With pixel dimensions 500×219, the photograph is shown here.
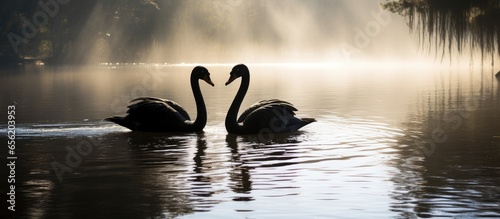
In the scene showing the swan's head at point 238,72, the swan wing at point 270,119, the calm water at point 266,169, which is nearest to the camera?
the calm water at point 266,169

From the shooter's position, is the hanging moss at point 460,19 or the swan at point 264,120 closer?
the swan at point 264,120

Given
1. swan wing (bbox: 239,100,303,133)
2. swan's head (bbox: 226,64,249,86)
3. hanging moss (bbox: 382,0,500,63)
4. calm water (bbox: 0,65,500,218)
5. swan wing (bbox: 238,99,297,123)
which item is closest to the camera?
Result: calm water (bbox: 0,65,500,218)

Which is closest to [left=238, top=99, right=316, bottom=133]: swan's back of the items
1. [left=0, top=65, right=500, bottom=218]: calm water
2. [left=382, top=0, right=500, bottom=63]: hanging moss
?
[left=0, top=65, right=500, bottom=218]: calm water

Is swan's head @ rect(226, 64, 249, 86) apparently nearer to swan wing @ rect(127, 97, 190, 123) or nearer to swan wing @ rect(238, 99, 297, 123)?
swan wing @ rect(238, 99, 297, 123)

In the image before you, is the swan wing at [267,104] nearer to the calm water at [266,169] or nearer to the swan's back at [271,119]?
the swan's back at [271,119]

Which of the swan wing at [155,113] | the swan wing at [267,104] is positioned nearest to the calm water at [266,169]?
the swan wing at [155,113]

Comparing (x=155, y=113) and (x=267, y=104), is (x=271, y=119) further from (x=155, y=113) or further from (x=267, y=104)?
(x=155, y=113)

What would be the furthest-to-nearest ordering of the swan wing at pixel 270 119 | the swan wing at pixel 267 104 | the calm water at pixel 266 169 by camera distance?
1. the swan wing at pixel 267 104
2. the swan wing at pixel 270 119
3. the calm water at pixel 266 169

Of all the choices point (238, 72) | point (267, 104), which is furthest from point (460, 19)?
point (267, 104)

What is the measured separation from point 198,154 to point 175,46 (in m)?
132

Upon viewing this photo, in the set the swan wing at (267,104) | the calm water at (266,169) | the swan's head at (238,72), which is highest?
the swan's head at (238,72)

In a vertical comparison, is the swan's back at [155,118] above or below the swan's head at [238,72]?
below

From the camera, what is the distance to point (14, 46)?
434ft

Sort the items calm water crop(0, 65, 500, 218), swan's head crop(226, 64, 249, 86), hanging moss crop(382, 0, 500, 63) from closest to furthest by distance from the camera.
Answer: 1. calm water crop(0, 65, 500, 218)
2. swan's head crop(226, 64, 249, 86)
3. hanging moss crop(382, 0, 500, 63)
